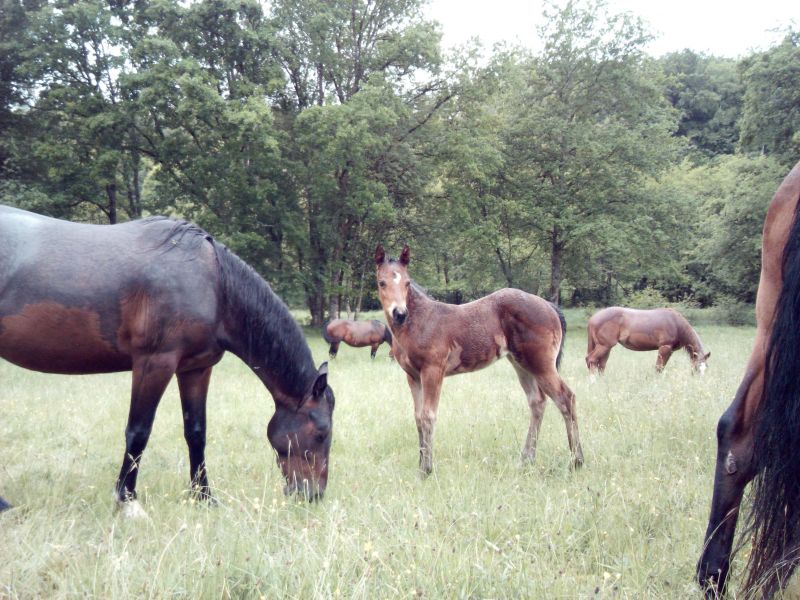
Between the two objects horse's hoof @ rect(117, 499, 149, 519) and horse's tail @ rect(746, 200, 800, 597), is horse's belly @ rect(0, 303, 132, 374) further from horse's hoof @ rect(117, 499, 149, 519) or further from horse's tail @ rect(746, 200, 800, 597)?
horse's tail @ rect(746, 200, 800, 597)

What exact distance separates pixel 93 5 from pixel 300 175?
855cm

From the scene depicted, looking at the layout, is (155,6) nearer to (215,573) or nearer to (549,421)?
(549,421)

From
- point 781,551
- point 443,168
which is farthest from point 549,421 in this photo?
point 443,168

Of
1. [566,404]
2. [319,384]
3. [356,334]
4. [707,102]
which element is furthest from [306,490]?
[707,102]

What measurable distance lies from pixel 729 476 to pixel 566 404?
2496mm

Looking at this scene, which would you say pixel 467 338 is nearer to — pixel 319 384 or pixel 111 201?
pixel 319 384

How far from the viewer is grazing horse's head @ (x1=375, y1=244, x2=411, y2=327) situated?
4.71 m

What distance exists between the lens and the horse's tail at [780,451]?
199 centimetres

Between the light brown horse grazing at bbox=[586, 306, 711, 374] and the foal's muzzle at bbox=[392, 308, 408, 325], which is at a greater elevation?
the foal's muzzle at bbox=[392, 308, 408, 325]

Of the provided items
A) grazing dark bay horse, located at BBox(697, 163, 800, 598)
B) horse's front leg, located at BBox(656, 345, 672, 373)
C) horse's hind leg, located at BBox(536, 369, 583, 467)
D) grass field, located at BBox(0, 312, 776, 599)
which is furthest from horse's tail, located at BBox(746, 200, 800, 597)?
horse's front leg, located at BBox(656, 345, 672, 373)

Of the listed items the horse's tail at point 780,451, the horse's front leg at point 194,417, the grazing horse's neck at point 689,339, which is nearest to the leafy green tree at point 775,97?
the grazing horse's neck at point 689,339

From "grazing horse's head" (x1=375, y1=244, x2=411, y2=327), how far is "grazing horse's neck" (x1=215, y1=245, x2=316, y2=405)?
3.69 feet

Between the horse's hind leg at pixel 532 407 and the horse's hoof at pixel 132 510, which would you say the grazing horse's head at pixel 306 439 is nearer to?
the horse's hoof at pixel 132 510

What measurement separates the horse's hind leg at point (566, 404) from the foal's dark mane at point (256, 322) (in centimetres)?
228
